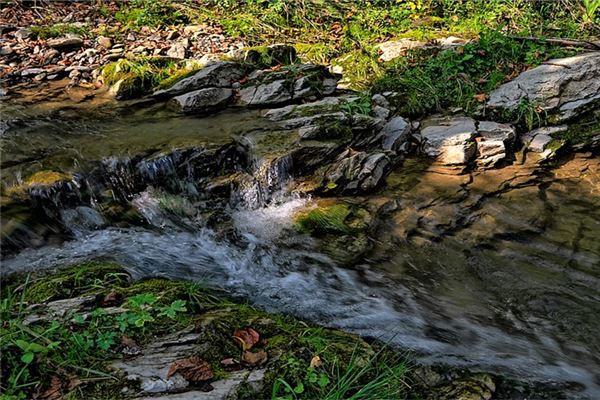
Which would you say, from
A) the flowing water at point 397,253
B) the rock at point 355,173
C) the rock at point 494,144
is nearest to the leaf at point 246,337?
the flowing water at point 397,253

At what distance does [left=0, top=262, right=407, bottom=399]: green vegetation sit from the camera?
2143 millimetres

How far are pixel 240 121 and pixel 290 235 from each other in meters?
2.00

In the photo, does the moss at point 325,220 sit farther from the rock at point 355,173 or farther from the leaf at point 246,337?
the leaf at point 246,337

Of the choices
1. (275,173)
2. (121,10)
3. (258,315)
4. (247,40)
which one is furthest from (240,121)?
(121,10)

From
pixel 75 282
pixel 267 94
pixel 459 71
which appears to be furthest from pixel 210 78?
pixel 75 282

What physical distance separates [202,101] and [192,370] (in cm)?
457

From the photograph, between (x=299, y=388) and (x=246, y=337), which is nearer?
(x=299, y=388)

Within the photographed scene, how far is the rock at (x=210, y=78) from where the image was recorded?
6469 millimetres

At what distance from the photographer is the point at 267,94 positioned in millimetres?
6348

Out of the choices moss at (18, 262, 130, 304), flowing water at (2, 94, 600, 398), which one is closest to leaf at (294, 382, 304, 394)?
flowing water at (2, 94, 600, 398)

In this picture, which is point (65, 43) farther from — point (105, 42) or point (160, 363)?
point (160, 363)

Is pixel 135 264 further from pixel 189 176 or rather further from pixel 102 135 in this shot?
pixel 102 135

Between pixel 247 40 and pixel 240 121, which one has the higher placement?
pixel 247 40

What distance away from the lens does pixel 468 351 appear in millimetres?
3035
